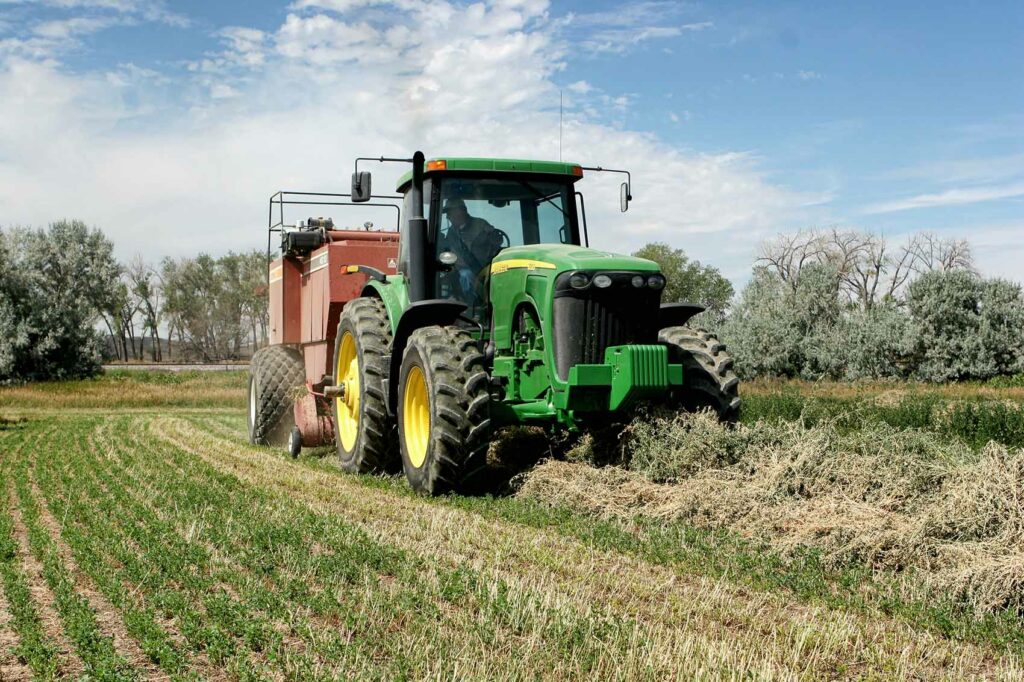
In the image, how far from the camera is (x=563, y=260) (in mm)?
7758

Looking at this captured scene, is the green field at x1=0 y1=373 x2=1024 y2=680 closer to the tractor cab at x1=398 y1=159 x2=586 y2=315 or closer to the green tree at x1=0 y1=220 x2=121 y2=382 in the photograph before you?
the tractor cab at x1=398 y1=159 x2=586 y2=315

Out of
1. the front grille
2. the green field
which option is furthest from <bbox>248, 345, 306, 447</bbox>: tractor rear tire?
the front grille

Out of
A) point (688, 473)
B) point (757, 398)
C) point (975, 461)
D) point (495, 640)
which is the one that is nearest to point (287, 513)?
point (688, 473)

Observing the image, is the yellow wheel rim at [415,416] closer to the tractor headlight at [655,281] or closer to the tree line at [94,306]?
the tractor headlight at [655,281]

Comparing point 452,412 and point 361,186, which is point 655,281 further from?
point 361,186

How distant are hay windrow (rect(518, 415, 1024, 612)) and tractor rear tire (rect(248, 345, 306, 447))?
5.68m

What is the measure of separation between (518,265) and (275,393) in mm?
5470

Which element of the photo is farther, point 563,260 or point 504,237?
point 504,237

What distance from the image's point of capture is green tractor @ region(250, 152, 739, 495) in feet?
24.8

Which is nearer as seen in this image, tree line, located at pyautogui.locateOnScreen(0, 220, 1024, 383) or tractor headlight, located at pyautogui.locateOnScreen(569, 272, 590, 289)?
tractor headlight, located at pyautogui.locateOnScreen(569, 272, 590, 289)

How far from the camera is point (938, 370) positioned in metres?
26.9

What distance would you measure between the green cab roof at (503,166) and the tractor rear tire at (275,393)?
14.4ft

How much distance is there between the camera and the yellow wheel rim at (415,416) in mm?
8312

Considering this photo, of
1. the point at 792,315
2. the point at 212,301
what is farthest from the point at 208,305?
the point at 792,315
